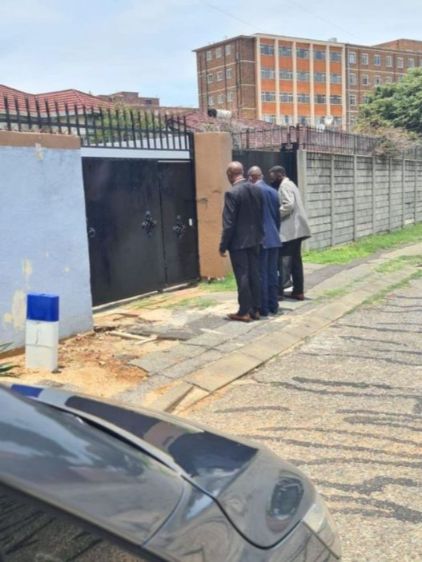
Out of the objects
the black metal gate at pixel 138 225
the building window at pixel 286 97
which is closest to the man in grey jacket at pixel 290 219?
the black metal gate at pixel 138 225

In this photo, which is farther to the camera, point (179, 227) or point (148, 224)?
point (179, 227)

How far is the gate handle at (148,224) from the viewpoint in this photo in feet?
28.2

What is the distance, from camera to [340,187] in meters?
14.4

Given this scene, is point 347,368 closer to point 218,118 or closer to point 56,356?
point 56,356

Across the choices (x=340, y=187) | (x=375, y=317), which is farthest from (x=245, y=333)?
(x=340, y=187)

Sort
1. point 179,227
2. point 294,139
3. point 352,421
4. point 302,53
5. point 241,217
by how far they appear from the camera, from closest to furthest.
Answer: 1. point 352,421
2. point 241,217
3. point 179,227
4. point 294,139
5. point 302,53

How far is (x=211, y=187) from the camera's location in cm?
955

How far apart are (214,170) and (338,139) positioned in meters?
6.10

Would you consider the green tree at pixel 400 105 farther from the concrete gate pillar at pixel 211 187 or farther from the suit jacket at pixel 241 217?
the suit jacket at pixel 241 217

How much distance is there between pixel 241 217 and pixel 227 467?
5283mm

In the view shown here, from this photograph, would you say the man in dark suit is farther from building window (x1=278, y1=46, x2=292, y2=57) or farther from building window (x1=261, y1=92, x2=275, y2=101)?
building window (x1=278, y1=46, x2=292, y2=57)

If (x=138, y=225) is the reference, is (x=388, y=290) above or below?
below

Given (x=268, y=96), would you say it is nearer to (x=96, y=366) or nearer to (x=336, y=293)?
(x=336, y=293)

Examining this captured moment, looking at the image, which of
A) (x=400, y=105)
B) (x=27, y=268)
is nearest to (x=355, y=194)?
(x=27, y=268)
